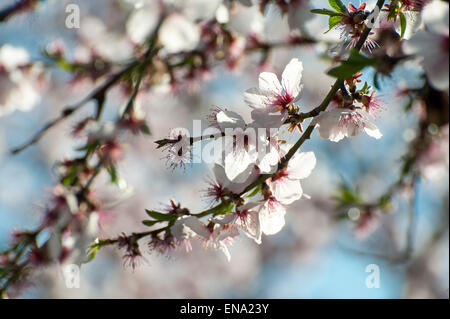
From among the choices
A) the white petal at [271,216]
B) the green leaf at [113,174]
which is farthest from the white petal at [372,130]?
the green leaf at [113,174]

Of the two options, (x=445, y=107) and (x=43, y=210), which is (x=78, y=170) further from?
(x=445, y=107)

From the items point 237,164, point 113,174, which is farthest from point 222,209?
point 113,174

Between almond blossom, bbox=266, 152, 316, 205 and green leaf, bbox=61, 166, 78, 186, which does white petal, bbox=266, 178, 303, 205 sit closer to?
almond blossom, bbox=266, 152, 316, 205

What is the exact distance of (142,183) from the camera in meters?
5.62

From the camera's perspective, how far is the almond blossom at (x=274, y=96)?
0.81 m

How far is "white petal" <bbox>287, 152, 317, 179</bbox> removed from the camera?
2.88ft

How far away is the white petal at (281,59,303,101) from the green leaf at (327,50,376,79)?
18 cm

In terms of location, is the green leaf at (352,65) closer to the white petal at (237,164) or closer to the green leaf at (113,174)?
the white petal at (237,164)

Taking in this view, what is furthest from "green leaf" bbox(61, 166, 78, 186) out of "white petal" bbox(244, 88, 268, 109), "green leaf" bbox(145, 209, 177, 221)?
"white petal" bbox(244, 88, 268, 109)

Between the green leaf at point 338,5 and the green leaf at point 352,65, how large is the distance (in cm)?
32

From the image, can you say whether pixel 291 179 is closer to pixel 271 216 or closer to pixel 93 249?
pixel 271 216

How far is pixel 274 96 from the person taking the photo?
0.86 meters

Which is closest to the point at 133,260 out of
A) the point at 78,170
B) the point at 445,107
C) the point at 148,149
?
the point at 78,170

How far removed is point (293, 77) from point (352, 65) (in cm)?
22
